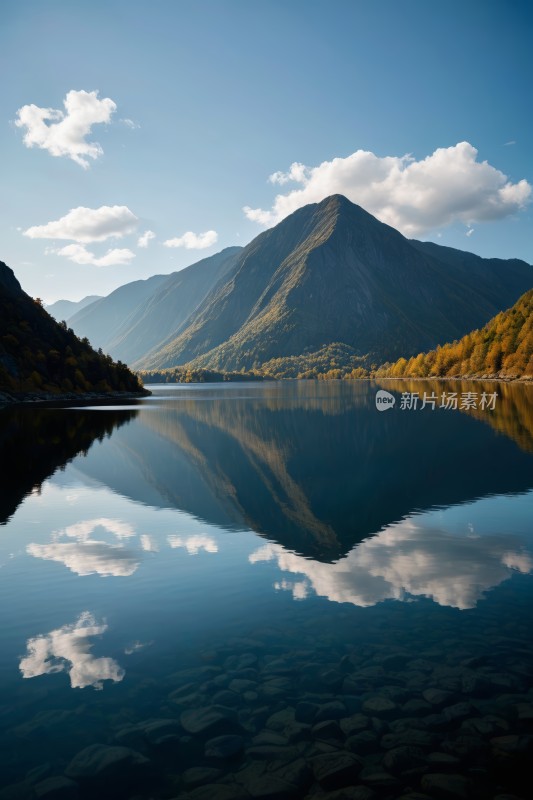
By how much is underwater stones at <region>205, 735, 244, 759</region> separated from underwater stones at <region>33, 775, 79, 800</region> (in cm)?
243

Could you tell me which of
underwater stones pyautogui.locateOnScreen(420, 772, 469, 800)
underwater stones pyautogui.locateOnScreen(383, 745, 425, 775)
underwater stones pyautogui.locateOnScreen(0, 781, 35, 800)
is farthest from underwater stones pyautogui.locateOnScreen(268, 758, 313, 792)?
underwater stones pyautogui.locateOnScreen(0, 781, 35, 800)

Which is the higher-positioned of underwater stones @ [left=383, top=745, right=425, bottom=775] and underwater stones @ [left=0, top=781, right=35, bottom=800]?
underwater stones @ [left=383, top=745, right=425, bottom=775]

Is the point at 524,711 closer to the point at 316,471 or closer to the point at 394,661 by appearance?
the point at 394,661

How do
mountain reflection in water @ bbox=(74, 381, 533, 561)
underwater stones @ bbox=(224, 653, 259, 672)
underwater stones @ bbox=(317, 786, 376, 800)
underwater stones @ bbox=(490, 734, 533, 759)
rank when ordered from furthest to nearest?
mountain reflection in water @ bbox=(74, 381, 533, 561) < underwater stones @ bbox=(224, 653, 259, 672) < underwater stones @ bbox=(490, 734, 533, 759) < underwater stones @ bbox=(317, 786, 376, 800)

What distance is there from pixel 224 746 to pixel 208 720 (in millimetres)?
873

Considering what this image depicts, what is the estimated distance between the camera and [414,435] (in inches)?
2660

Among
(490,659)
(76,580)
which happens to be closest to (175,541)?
(76,580)

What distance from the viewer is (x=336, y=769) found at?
9398mm

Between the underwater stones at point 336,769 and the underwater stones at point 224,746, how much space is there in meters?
1.51

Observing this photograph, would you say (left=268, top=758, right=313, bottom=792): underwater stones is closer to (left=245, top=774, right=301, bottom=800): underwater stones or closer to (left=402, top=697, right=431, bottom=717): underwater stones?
(left=245, top=774, right=301, bottom=800): underwater stones

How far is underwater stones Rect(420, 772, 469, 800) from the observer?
8.80 m

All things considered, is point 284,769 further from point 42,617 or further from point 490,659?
point 42,617

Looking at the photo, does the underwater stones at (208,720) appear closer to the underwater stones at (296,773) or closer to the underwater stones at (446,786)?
the underwater stones at (296,773)

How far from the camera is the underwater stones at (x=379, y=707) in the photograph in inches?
428
